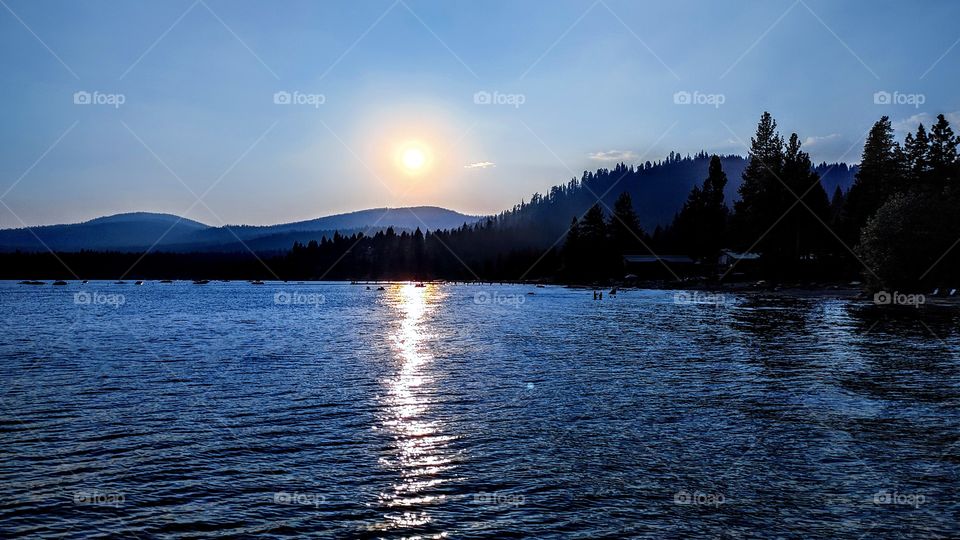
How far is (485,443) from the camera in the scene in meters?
19.8

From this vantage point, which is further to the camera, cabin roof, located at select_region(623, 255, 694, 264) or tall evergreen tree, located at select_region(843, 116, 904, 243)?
cabin roof, located at select_region(623, 255, 694, 264)

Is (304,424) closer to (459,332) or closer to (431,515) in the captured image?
(431,515)

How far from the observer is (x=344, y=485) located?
1580cm

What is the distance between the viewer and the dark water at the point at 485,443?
44.9ft

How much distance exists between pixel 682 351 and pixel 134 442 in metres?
34.9

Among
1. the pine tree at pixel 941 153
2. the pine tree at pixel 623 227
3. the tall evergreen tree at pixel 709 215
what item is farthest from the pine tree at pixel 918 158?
the pine tree at pixel 623 227

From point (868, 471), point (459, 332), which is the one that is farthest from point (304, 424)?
point (459, 332)

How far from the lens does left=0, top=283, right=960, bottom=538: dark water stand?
13688 millimetres

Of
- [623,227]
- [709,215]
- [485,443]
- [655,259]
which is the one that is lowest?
[485,443]

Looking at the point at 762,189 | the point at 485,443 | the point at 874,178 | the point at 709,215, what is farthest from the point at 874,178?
the point at 485,443

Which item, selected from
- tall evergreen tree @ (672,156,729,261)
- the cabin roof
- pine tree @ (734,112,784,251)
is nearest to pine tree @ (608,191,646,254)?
the cabin roof

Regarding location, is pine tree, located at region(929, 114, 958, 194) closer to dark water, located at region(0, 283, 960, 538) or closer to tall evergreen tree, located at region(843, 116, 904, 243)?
tall evergreen tree, located at region(843, 116, 904, 243)

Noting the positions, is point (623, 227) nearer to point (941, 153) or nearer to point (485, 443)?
point (941, 153)

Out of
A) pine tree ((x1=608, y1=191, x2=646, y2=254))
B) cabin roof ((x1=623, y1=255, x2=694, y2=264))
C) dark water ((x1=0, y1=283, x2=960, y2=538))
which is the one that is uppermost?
pine tree ((x1=608, y1=191, x2=646, y2=254))
